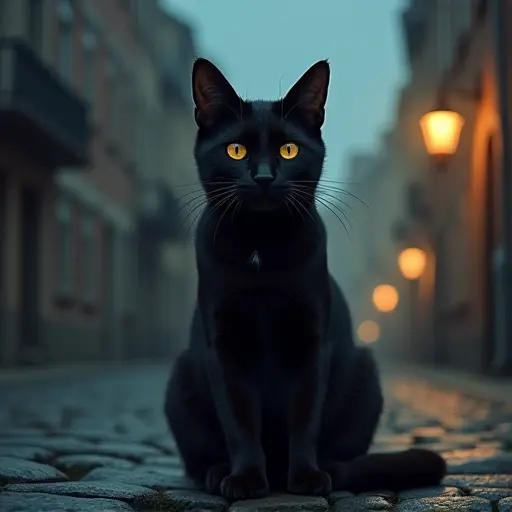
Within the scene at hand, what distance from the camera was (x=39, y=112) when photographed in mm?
14711

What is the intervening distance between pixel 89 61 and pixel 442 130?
11.8 meters

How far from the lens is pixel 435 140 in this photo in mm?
10844

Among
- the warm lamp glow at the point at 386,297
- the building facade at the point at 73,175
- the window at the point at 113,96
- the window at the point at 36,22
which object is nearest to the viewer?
the building facade at the point at 73,175

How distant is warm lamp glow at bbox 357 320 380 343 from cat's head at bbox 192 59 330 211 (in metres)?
46.4

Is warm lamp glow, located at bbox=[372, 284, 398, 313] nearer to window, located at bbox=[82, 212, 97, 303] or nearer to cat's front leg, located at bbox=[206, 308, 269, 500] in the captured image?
window, located at bbox=[82, 212, 97, 303]

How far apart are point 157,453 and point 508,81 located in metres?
7.70

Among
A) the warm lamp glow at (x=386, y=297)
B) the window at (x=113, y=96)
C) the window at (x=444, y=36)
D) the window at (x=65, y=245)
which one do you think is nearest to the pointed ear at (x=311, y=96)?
the window at (x=444, y=36)

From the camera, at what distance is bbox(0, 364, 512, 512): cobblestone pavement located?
303 centimetres

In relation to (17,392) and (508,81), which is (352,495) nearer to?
(17,392)

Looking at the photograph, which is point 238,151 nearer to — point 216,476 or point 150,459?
point 216,476

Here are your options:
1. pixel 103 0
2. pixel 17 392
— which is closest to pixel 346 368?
pixel 17 392

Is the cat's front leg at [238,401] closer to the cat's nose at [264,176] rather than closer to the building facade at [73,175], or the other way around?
the cat's nose at [264,176]

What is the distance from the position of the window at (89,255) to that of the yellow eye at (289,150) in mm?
17788

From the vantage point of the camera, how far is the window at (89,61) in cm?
2048
